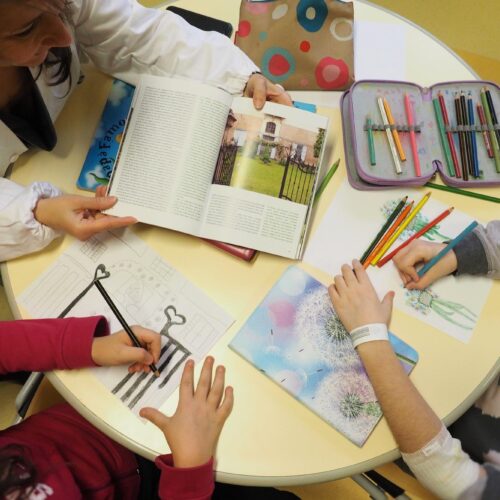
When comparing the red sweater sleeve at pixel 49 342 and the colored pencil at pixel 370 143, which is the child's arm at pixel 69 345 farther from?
the colored pencil at pixel 370 143

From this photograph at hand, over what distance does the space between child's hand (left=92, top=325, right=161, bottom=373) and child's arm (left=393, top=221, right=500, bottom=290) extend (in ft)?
1.21

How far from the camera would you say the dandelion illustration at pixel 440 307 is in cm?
66

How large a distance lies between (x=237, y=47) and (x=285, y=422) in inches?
24.3

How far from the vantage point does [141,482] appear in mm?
767

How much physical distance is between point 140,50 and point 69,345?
1.62 feet

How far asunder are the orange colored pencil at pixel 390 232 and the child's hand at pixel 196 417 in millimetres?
268

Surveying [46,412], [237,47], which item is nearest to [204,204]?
[237,47]

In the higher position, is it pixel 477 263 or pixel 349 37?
pixel 349 37

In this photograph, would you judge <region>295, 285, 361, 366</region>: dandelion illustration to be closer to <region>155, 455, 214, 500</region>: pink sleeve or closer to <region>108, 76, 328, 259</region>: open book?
<region>108, 76, 328, 259</region>: open book

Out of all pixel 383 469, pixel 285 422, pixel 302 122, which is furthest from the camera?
pixel 383 469

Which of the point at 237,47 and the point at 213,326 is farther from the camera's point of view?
the point at 237,47

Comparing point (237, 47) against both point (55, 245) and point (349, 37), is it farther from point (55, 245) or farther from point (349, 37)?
point (55, 245)

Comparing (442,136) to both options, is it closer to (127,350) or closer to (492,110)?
(492,110)

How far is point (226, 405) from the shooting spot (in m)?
0.61
